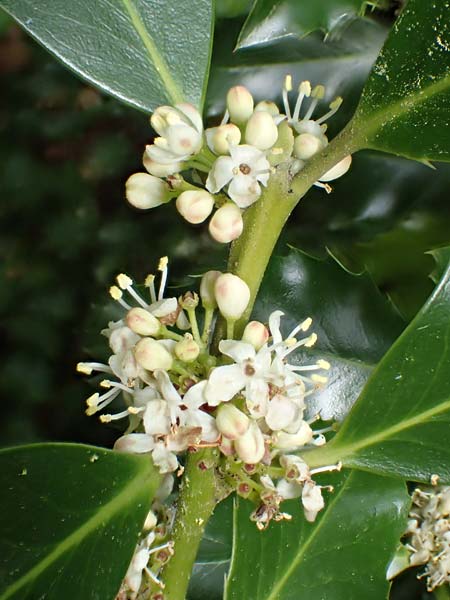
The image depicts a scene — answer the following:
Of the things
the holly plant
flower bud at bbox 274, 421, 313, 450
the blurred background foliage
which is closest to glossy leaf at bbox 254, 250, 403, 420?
the holly plant

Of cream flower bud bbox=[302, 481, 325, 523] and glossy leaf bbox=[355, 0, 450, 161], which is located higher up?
glossy leaf bbox=[355, 0, 450, 161]

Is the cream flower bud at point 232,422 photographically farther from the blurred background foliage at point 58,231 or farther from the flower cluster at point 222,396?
the blurred background foliage at point 58,231

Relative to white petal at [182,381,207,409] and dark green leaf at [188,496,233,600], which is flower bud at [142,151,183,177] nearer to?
white petal at [182,381,207,409]

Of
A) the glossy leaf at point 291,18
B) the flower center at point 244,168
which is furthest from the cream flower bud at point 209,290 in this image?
the glossy leaf at point 291,18

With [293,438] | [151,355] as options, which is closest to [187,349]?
[151,355]

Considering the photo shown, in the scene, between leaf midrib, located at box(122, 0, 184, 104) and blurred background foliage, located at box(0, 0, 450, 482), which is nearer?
leaf midrib, located at box(122, 0, 184, 104)

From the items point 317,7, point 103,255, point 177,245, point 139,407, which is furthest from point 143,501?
point 103,255

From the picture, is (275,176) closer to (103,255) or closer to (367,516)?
(367,516)
